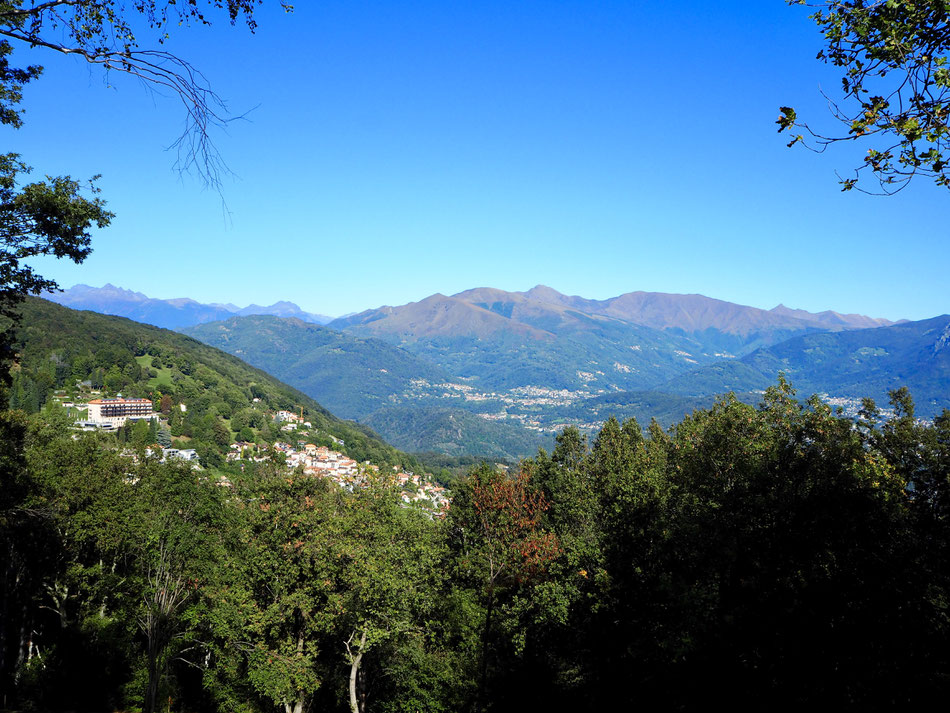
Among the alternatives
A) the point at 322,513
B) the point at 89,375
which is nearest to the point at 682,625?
the point at 322,513

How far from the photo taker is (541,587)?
1605 cm

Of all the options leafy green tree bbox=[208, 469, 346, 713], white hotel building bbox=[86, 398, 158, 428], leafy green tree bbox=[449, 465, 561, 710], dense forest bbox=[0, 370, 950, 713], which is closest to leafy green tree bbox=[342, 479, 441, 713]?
dense forest bbox=[0, 370, 950, 713]

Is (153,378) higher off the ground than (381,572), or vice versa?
(381,572)

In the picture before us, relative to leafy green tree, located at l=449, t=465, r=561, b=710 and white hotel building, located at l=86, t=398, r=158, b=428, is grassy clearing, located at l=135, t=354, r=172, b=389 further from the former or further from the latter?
leafy green tree, located at l=449, t=465, r=561, b=710

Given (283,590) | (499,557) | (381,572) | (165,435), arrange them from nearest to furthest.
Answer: (283,590) → (381,572) → (499,557) → (165,435)

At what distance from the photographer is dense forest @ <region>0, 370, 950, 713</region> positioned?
10352mm

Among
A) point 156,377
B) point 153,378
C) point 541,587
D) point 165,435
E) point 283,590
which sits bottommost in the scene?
point 165,435

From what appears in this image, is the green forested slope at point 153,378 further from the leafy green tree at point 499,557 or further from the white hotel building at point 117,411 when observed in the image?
the leafy green tree at point 499,557

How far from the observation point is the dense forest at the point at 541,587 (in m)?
10.4

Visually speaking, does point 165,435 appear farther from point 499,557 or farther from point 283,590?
point 283,590

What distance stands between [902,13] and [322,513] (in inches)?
565

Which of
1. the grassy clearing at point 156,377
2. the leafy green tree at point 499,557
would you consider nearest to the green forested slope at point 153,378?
the grassy clearing at point 156,377

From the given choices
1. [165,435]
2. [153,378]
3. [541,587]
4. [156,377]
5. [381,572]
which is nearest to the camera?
[381,572]

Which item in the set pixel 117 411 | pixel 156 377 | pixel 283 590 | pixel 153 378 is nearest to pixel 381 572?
pixel 283 590
